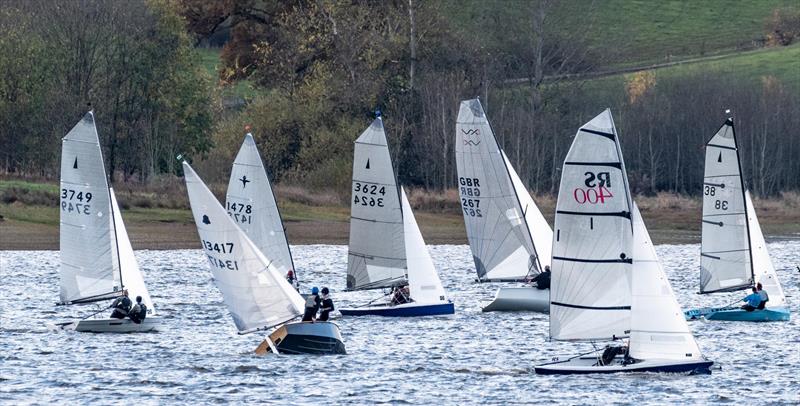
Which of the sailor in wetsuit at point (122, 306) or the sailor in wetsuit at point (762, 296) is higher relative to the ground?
the sailor in wetsuit at point (762, 296)

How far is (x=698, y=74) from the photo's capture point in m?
127

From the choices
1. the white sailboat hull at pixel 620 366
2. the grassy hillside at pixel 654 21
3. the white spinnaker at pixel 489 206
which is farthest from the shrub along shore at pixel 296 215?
the grassy hillside at pixel 654 21

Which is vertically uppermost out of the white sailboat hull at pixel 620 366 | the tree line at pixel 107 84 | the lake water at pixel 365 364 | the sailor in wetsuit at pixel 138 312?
the tree line at pixel 107 84

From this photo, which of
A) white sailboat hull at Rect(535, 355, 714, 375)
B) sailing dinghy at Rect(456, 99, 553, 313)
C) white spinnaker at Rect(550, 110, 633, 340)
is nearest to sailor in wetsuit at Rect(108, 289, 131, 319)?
sailing dinghy at Rect(456, 99, 553, 313)

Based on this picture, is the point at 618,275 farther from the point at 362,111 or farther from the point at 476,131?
the point at 362,111

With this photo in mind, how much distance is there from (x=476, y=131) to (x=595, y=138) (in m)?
15.0

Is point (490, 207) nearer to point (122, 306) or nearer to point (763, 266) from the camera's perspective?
point (763, 266)

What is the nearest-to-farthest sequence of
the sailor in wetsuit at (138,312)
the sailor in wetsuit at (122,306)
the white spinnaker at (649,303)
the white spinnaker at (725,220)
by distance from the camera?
the white spinnaker at (649,303), the sailor in wetsuit at (122,306), the sailor in wetsuit at (138,312), the white spinnaker at (725,220)

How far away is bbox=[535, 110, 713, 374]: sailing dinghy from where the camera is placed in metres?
34.3

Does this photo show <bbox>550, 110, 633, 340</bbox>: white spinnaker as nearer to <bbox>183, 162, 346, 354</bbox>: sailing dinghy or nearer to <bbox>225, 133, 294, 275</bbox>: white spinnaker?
<bbox>183, 162, 346, 354</bbox>: sailing dinghy

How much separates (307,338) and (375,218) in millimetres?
8979

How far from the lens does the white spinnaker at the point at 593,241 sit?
34469mm

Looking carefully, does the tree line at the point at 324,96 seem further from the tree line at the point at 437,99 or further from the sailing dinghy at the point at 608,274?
the sailing dinghy at the point at 608,274

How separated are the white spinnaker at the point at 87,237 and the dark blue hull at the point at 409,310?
774cm
